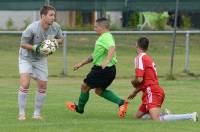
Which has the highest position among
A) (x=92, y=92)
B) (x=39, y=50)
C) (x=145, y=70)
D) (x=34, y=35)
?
(x=34, y=35)

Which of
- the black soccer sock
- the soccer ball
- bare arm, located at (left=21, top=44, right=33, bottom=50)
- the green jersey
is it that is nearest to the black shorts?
the green jersey

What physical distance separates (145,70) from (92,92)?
5224 millimetres

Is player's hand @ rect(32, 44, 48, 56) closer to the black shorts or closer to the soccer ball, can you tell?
the soccer ball

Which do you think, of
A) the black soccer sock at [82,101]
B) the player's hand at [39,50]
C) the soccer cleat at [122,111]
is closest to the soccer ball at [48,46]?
the player's hand at [39,50]

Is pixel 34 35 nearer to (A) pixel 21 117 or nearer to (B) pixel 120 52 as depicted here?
(A) pixel 21 117

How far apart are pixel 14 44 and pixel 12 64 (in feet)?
8.44

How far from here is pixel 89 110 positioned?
47.2 feet

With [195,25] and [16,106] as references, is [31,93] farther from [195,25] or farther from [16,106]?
[195,25]

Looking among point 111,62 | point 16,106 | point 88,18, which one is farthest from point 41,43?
point 88,18

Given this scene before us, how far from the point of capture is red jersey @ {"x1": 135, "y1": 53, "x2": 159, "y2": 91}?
1299 centimetres

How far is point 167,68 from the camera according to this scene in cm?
2498

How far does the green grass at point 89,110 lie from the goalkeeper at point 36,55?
0.36 metres

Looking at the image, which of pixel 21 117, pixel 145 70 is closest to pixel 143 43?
pixel 145 70

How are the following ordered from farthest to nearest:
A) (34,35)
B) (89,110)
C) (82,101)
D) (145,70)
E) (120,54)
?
1. (120,54)
2. (89,110)
3. (82,101)
4. (145,70)
5. (34,35)
